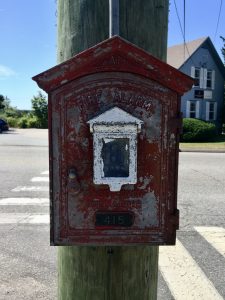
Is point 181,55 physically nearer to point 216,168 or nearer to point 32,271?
point 216,168

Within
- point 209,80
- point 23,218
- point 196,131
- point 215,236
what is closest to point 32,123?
point 209,80

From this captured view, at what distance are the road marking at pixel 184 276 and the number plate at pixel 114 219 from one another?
6.75 feet

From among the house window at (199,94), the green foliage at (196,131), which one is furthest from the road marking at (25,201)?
the house window at (199,94)

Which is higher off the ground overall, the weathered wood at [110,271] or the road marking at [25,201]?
the weathered wood at [110,271]

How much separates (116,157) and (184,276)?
264 centimetres

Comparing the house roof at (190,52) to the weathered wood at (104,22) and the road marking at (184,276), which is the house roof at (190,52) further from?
the weathered wood at (104,22)

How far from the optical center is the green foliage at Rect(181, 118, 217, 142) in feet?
77.2

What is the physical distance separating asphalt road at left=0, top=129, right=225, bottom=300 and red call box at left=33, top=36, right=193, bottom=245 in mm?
2035

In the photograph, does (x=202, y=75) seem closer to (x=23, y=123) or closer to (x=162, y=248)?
(x=23, y=123)

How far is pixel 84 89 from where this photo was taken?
1718 millimetres

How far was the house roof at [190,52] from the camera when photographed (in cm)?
2738

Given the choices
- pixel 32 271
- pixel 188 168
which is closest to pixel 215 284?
pixel 32 271

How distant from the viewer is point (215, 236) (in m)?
5.25

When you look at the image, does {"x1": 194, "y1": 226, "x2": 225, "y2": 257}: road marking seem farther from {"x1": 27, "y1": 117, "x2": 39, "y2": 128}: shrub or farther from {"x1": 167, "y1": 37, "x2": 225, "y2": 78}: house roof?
{"x1": 27, "y1": 117, "x2": 39, "y2": 128}: shrub
